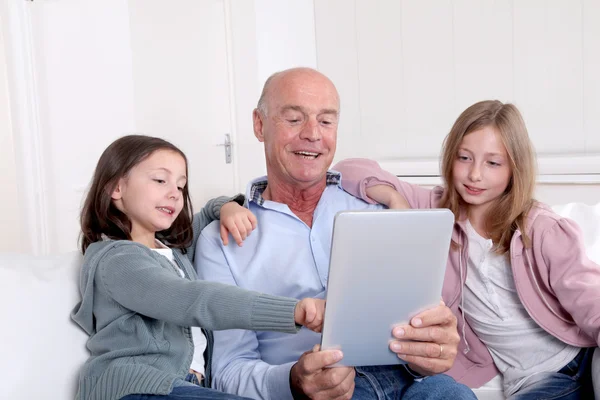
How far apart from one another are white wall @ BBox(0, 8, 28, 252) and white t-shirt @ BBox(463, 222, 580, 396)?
316 centimetres

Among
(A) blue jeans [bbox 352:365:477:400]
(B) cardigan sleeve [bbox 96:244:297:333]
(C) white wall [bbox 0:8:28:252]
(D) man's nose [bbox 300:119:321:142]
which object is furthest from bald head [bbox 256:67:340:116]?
(C) white wall [bbox 0:8:28:252]

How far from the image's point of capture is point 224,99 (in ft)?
14.7

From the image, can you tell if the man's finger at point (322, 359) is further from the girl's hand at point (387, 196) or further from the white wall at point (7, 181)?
the white wall at point (7, 181)

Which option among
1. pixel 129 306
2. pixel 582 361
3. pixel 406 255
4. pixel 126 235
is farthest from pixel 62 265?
pixel 582 361

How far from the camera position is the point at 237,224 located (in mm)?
1668

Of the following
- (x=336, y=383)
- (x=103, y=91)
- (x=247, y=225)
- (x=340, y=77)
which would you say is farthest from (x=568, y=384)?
(x=103, y=91)

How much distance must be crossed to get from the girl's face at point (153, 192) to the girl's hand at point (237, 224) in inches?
4.8

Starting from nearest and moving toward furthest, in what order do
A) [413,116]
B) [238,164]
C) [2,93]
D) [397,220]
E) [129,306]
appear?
1. [397,220]
2. [129,306]
3. [413,116]
4. [2,93]
5. [238,164]

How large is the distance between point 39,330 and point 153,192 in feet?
1.32

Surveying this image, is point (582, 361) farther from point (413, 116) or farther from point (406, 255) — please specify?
point (413, 116)

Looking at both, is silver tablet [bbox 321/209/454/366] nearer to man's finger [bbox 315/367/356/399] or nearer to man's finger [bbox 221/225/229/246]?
man's finger [bbox 315/367/356/399]

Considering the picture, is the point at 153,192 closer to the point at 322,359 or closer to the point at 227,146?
the point at 322,359

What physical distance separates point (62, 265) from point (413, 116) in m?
2.35

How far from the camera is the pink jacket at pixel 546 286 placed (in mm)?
1539
